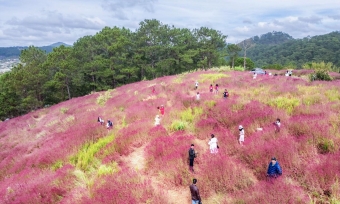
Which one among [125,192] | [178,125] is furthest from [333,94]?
[125,192]

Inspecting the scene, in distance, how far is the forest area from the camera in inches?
1373

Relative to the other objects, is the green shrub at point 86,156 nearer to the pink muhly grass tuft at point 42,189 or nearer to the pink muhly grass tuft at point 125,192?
the pink muhly grass tuft at point 42,189

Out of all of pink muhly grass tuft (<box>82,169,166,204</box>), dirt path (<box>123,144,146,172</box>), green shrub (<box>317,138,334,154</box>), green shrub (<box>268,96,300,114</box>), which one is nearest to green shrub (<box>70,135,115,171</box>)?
dirt path (<box>123,144,146,172</box>)

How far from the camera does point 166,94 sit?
1978 centimetres

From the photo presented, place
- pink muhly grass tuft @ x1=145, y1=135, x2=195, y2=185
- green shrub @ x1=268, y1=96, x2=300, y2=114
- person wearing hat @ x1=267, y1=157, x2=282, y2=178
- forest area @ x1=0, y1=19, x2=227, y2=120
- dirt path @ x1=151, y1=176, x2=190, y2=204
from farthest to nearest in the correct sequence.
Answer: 1. forest area @ x1=0, y1=19, x2=227, y2=120
2. green shrub @ x1=268, y1=96, x2=300, y2=114
3. pink muhly grass tuft @ x1=145, y1=135, x2=195, y2=185
4. dirt path @ x1=151, y1=176, x2=190, y2=204
5. person wearing hat @ x1=267, y1=157, x2=282, y2=178

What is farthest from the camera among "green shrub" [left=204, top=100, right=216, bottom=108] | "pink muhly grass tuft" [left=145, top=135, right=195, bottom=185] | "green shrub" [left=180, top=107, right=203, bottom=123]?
"green shrub" [left=204, top=100, right=216, bottom=108]

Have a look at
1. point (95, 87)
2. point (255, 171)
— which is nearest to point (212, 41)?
point (95, 87)

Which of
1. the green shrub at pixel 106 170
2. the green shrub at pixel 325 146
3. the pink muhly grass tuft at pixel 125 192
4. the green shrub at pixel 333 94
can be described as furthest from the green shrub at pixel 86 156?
the green shrub at pixel 333 94

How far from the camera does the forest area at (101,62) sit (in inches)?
1373

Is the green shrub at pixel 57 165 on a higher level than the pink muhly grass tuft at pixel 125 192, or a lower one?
lower

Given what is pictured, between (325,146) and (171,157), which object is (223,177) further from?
(325,146)

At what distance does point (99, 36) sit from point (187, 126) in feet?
107

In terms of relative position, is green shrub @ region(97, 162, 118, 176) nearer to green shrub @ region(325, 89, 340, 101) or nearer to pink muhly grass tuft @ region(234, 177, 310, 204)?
pink muhly grass tuft @ region(234, 177, 310, 204)

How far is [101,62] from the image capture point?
37156 mm
